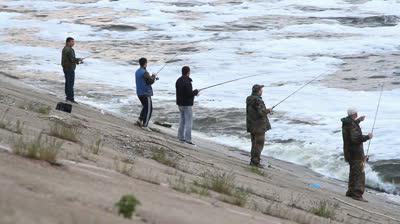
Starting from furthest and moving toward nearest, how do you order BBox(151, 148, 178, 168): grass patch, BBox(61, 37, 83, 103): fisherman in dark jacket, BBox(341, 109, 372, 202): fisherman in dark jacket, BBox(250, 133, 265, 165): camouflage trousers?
BBox(61, 37, 83, 103): fisherman in dark jacket, BBox(250, 133, 265, 165): camouflage trousers, BBox(341, 109, 372, 202): fisherman in dark jacket, BBox(151, 148, 178, 168): grass patch

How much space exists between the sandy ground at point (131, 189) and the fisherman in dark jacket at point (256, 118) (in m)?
0.57

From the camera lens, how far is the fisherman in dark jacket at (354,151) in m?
10.7

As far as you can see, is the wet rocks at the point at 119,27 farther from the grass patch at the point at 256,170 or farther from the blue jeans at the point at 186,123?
the grass patch at the point at 256,170

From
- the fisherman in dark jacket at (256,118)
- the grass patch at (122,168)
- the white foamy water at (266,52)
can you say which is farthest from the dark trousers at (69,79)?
the grass patch at (122,168)

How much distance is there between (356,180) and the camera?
35.7ft

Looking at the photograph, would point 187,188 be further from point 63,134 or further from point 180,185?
point 63,134

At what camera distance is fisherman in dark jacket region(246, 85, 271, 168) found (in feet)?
37.8

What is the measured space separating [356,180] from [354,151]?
1.50 feet

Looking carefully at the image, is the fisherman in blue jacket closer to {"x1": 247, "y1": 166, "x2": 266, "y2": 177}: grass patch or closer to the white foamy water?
{"x1": 247, "y1": 166, "x2": 266, "y2": 177}: grass patch

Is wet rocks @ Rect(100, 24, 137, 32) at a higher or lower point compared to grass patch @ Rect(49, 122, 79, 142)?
higher

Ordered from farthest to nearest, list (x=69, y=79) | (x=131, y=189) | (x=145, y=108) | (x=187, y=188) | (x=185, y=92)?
(x=69, y=79), (x=145, y=108), (x=185, y=92), (x=187, y=188), (x=131, y=189)

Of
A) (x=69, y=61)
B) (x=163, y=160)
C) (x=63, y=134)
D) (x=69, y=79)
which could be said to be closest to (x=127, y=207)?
(x=63, y=134)

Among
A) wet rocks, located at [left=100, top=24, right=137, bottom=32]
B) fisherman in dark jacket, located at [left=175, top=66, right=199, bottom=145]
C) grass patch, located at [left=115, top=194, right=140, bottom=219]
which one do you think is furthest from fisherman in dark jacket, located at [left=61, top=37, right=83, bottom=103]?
wet rocks, located at [left=100, top=24, right=137, bottom=32]

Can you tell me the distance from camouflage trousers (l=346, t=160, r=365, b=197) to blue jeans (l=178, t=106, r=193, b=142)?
326 cm
